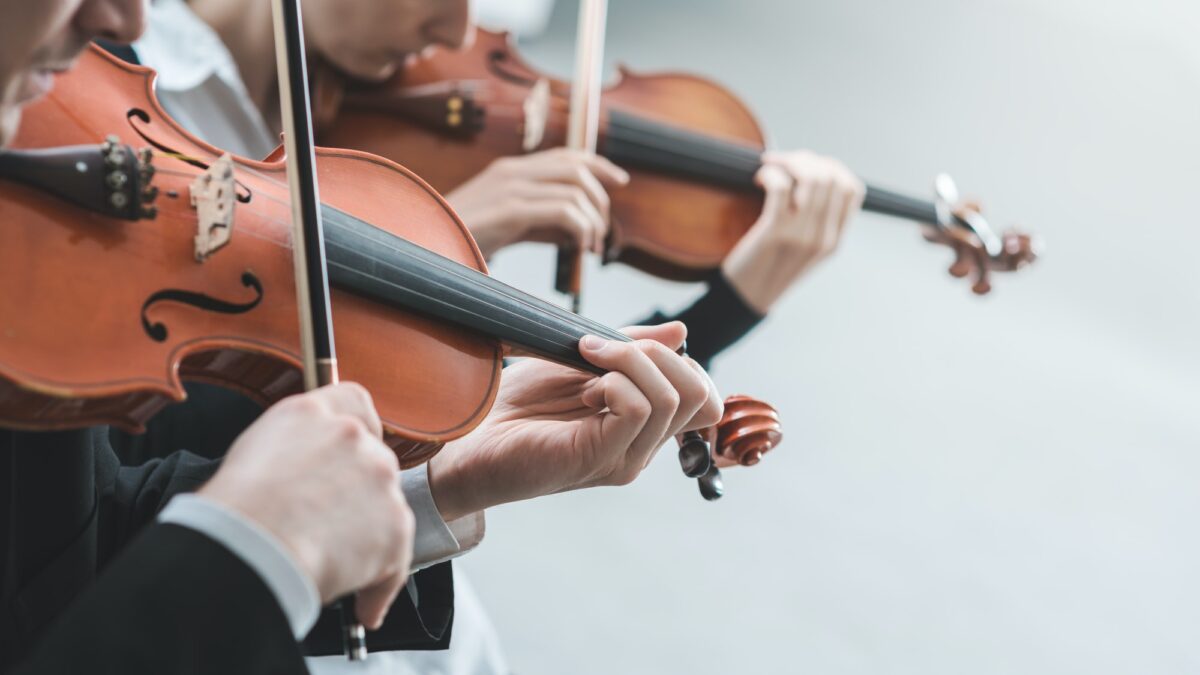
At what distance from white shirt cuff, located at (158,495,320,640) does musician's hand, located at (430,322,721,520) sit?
0.81 ft

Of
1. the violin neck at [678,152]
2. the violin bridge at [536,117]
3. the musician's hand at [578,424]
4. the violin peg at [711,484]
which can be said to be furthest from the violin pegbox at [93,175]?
the violin neck at [678,152]

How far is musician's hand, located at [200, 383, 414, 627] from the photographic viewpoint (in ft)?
1.43

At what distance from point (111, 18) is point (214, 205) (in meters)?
0.10

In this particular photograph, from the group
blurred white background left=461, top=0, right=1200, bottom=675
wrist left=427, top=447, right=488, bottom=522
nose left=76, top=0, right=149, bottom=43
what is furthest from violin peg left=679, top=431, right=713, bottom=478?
blurred white background left=461, top=0, right=1200, bottom=675

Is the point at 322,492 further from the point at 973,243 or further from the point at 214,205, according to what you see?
the point at 973,243

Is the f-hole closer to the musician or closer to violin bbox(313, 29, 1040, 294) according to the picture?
the musician

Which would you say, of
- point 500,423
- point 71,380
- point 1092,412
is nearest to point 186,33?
point 500,423

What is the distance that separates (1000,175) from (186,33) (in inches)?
74.3

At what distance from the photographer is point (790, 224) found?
1251 millimetres

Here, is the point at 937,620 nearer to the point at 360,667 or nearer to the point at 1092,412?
the point at 1092,412

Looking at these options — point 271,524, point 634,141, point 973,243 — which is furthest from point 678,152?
point 271,524

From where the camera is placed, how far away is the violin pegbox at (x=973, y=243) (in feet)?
4.67

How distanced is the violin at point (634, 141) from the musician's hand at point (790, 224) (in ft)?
0.13

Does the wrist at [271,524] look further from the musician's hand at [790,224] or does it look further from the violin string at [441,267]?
the musician's hand at [790,224]
